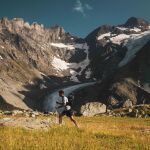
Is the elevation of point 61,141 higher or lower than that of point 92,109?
lower

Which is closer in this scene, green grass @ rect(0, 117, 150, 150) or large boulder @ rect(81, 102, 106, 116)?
green grass @ rect(0, 117, 150, 150)

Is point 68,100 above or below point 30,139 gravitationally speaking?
above

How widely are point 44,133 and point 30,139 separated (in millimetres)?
2900

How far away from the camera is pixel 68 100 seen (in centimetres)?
3041

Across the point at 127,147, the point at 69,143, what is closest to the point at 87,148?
the point at 69,143

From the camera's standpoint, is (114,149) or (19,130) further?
(19,130)

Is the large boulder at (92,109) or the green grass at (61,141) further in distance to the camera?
the large boulder at (92,109)

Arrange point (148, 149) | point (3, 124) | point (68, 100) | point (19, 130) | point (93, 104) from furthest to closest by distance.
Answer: point (93, 104)
point (68, 100)
point (3, 124)
point (19, 130)
point (148, 149)

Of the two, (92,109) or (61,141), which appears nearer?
(61,141)

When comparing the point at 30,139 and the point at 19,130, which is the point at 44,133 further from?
the point at 30,139

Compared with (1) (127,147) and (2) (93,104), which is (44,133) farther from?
(2) (93,104)

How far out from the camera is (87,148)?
1847cm

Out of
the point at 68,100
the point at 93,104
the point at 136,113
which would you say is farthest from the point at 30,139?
the point at 93,104

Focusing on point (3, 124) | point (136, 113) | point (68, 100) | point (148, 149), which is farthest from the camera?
point (136, 113)
